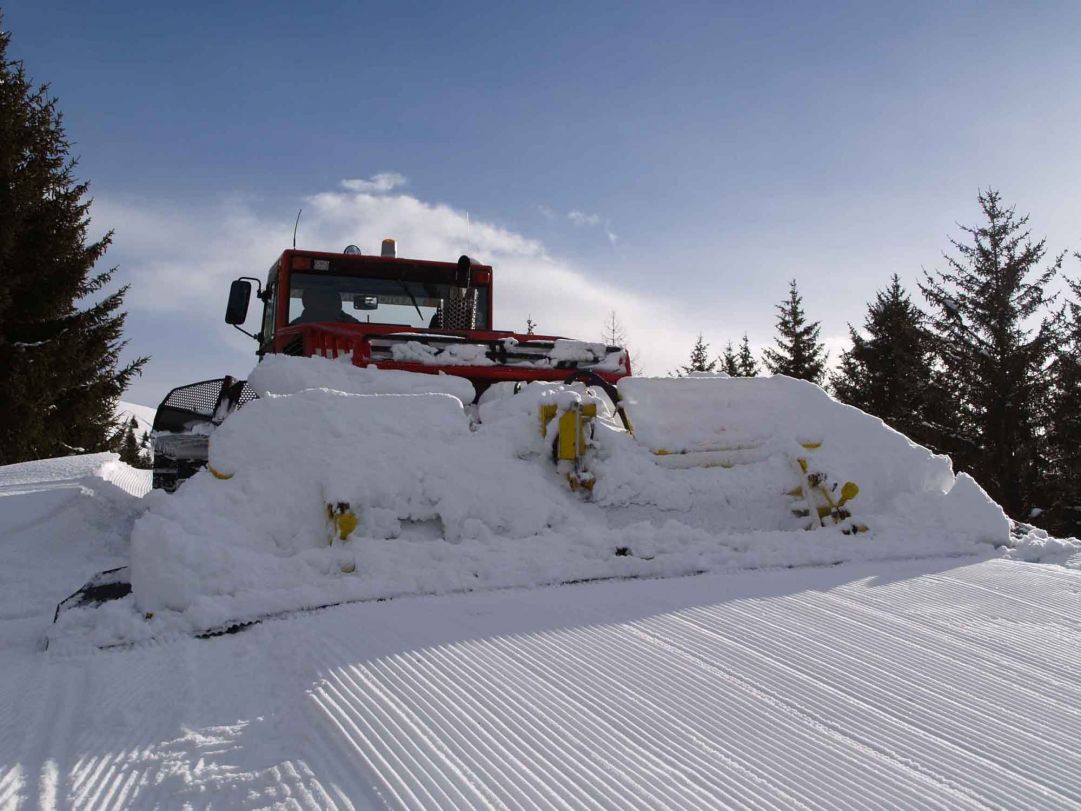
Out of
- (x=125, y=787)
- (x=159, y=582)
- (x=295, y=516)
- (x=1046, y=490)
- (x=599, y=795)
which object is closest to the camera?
(x=599, y=795)

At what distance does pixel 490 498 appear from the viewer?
3.84 m

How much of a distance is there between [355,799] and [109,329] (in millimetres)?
18238

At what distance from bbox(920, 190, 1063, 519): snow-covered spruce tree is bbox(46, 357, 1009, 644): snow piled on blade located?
16.8 meters

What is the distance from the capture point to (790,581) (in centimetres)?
328

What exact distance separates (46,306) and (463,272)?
1304 centimetres

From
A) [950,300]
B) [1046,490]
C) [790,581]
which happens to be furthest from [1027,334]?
[790,581]

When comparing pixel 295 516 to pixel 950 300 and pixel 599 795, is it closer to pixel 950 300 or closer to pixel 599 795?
pixel 599 795

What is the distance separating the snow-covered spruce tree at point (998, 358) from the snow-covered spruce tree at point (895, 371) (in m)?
0.47

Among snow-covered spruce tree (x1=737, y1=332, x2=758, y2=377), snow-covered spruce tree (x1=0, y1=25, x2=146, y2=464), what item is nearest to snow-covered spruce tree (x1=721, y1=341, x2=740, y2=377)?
snow-covered spruce tree (x1=737, y1=332, x2=758, y2=377)

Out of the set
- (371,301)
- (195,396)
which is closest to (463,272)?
(371,301)

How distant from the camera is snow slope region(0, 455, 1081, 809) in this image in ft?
5.09

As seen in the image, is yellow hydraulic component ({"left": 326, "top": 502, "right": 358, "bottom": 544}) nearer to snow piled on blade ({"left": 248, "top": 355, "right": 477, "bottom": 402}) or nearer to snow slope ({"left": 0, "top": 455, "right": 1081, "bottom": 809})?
snow slope ({"left": 0, "top": 455, "right": 1081, "bottom": 809})

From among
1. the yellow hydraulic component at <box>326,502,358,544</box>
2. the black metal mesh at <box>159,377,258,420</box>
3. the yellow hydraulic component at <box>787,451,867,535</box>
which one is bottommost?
the yellow hydraulic component at <box>326,502,358,544</box>

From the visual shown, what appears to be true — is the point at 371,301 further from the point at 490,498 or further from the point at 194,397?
the point at 490,498
